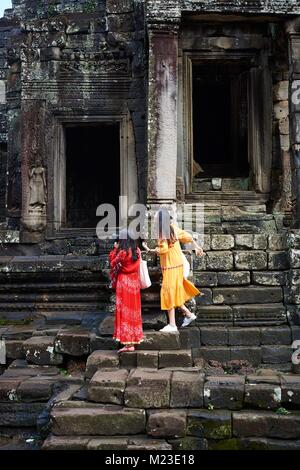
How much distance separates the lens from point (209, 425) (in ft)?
16.1

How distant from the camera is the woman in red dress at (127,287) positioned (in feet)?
19.4

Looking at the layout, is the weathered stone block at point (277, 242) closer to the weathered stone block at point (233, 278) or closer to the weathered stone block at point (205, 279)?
the weathered stone block at point (233, 278)

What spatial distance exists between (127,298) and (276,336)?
6.03 feet

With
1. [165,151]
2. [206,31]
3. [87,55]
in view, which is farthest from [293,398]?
[87,55]

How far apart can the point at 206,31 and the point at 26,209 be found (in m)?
4.14

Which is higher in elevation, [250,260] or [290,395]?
[250,260]

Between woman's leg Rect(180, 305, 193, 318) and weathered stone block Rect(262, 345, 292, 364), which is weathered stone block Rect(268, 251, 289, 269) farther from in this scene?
woman's leg Rect(180, 305, 193, 318)

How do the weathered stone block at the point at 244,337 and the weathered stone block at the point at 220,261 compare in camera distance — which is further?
the weathered stone block at the point at 220,261

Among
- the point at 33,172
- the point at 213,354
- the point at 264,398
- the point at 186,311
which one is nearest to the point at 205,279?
the point at 186,311

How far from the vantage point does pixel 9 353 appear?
6930 millimetres

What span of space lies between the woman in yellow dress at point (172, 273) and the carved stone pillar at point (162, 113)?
944mm

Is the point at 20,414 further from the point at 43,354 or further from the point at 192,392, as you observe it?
the point at 192,392

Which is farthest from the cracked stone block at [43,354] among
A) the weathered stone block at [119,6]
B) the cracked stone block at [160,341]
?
the weathered stone block at [119,6]

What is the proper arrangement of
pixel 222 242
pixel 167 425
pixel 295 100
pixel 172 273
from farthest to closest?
pixel 295 100 → pixel 222 242 → pixel 172 273 → pixel 167 425
